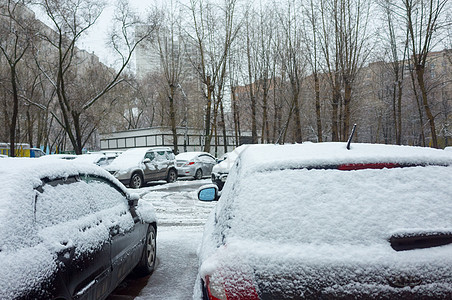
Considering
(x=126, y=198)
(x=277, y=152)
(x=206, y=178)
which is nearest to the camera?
(x=277, y=152)

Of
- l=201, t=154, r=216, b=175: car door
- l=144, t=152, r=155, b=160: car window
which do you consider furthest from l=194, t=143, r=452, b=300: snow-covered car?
l=201, t=154, r=216, b=175: car door

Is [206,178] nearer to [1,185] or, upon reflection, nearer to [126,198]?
[126,198]

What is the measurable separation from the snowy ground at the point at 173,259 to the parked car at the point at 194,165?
8858mm

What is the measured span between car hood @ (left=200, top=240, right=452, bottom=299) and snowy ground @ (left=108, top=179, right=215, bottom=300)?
7.45 ft

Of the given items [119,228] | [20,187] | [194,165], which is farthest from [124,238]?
[194,165]

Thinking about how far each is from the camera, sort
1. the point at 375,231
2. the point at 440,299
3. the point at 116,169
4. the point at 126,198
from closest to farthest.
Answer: the point at 440,299, the point at 375,231, the point at 126,198, the point at 116,169

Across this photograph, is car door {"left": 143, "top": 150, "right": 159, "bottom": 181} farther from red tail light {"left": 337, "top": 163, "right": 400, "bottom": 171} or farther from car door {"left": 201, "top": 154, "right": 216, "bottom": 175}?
red tail light {"left": 337, "top": 163, "right": 400, "bottom": 171}

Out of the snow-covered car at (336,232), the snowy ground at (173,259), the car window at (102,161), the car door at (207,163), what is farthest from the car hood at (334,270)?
the car door at (207,163)

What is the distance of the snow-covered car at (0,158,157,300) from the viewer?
188cm

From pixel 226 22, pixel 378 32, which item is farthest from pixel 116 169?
pixel 378 32

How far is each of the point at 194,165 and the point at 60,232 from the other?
16382 mm

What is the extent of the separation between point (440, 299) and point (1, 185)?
2585 millimetres

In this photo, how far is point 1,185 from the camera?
7.13 feet

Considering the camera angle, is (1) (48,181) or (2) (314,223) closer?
(2) (314,223)
